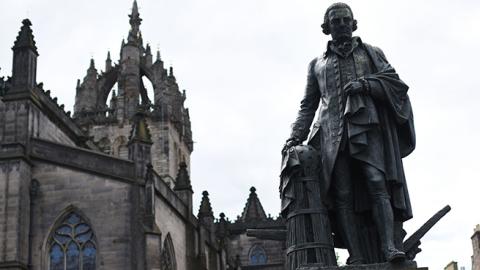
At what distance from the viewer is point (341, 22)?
6746mm

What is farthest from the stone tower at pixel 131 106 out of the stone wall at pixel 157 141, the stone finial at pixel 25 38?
the stone finial at pixel 25 38

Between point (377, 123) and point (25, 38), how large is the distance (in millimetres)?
27317

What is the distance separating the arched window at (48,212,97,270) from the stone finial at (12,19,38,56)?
7162 millimetres

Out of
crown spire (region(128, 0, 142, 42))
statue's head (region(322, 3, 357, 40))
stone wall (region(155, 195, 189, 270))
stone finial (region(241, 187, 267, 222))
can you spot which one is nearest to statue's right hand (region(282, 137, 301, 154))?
statue's head (region(322, 3, 357, 40))

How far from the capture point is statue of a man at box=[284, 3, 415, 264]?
6.23 m

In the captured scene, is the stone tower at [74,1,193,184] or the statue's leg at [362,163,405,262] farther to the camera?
the stone tower at [74,1,193,184]

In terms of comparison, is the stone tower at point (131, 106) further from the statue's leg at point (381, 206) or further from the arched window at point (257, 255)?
the statue's leg at point (381, 206)

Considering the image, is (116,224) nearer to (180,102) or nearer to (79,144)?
(79,144)

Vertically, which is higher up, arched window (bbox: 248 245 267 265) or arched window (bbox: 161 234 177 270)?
arched window (bbox: 248 245 267 265)

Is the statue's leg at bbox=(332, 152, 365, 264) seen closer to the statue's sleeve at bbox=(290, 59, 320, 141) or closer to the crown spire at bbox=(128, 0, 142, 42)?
the statue's sleeve at bbox=(290, 59, 320, 141)

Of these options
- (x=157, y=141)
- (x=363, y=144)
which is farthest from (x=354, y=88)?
(x=157, y=141)

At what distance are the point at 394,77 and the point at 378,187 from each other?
964mm

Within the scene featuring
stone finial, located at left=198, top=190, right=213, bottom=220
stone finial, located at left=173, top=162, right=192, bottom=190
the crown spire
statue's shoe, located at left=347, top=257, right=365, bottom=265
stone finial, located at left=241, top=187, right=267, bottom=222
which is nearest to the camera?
statue's shoe, located at left=347, top=257, right=365, bottom=265

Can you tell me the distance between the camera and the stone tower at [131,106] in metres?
58.2
